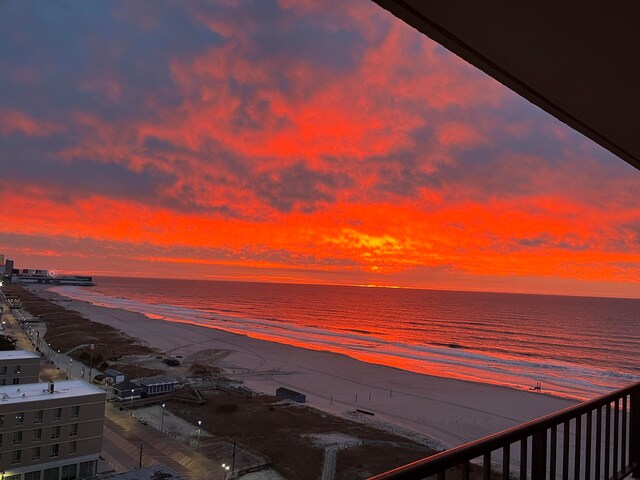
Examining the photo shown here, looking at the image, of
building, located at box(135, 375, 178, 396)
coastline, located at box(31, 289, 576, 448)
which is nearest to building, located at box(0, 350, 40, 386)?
building, located at box(135, 375, 178, 396)

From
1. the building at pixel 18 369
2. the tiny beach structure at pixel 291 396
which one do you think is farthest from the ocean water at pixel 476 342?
the building at pixel 18 369

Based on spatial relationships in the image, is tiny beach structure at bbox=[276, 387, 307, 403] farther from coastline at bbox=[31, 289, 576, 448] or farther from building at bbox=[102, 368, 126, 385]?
building at bbox=[102, 368, 126, 385]

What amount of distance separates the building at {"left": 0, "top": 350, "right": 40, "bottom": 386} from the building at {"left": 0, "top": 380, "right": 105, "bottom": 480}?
440 centimetres

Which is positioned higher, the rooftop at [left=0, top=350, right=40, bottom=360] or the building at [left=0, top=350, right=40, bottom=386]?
the rooftop at [left=0, top=350, right=40, bottom=360]

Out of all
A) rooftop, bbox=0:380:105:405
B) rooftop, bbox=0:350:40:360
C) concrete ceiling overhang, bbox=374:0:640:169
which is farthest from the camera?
rooftop, bbox=0:350:40:360

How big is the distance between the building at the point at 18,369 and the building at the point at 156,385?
17.1 feet

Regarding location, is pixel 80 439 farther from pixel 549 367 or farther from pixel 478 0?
pixel 549 367

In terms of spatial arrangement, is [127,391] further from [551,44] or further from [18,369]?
[551,44]

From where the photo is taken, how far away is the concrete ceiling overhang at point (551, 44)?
1463 mm

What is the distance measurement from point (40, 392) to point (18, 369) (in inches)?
217

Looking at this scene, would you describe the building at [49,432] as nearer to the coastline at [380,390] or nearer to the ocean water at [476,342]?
the coastline at [380,390]

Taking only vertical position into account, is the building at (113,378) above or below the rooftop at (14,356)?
below

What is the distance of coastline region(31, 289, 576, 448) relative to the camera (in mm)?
20188

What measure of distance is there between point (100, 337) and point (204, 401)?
2300cm
